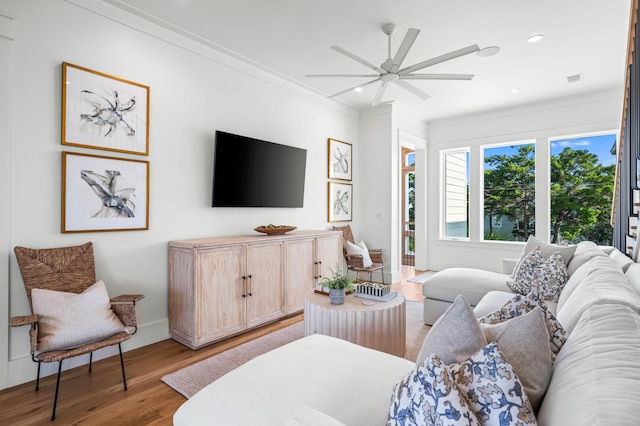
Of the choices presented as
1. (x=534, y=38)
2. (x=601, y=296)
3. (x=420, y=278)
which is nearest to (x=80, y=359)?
(x=601, y=296)

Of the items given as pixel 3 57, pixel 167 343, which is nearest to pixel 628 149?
pixel 167 343

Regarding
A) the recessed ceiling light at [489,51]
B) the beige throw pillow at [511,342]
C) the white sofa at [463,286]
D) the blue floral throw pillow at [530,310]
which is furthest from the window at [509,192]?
the beige throw pillow at [511,342]

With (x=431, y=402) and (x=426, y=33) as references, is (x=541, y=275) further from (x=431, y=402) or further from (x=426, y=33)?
(x=431, y=402)

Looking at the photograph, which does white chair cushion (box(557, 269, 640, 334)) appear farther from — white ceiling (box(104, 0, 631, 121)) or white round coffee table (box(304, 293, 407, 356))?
white ceiling (box(104, 0, 631, 121))

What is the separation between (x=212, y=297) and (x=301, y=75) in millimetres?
2850

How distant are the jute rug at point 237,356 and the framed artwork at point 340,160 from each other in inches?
94.9

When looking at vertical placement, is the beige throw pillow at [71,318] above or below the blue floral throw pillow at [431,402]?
below

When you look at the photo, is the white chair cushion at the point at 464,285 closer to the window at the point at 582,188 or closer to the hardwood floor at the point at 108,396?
the hardwood floor at the point at 108,396

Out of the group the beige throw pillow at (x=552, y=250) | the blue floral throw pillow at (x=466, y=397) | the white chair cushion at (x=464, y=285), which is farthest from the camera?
the white chair cushion at (x=464, y=285)

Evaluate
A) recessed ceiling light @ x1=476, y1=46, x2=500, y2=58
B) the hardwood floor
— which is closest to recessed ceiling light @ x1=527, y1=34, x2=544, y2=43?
recessed ceiling light @ x1=476, y1=46, x2=500, y2=58

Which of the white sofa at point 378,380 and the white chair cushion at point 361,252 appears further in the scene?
the white chair cushion at point 361,252

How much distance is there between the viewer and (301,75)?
4129mm

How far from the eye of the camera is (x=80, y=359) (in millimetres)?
2525

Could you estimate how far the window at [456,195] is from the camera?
20.0ft
